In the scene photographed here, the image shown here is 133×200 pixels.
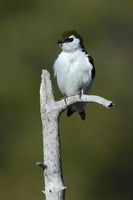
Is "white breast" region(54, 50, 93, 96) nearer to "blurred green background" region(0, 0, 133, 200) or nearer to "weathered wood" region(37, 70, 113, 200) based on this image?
"weathered wood" region(37, 70, 113, 200)

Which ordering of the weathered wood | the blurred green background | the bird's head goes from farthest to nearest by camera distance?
the blurred green background, the bird's head, the weathered wood

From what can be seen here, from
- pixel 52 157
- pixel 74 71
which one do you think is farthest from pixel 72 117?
pixel 52 157

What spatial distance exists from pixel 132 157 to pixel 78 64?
7.44m

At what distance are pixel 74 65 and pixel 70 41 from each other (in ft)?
0.48

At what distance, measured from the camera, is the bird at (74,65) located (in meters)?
7.69

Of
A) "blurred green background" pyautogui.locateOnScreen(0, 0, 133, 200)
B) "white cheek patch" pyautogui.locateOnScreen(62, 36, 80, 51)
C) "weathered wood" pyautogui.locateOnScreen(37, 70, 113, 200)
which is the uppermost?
"blurred green background" pyautogui.locateOnScreen(0, 0, 133, 200)

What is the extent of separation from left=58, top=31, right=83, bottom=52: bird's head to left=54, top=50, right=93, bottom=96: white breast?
41 mm

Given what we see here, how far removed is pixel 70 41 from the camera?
7.68m

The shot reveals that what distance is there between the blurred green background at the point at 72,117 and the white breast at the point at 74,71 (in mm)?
5597

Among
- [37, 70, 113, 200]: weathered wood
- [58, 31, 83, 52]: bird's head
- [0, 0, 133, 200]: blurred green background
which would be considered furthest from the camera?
[0, 0, 133, 200]: blurred green background

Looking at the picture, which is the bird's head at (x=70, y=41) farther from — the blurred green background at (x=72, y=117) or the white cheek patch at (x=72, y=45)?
the blurred green background at (x=72, y=117)

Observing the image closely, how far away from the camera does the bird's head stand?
25.1 feet

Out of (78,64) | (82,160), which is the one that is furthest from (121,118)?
(78,64)

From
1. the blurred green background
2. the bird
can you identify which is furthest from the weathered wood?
the blurred green background
